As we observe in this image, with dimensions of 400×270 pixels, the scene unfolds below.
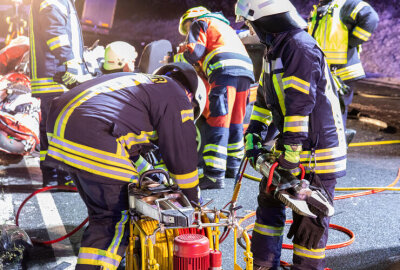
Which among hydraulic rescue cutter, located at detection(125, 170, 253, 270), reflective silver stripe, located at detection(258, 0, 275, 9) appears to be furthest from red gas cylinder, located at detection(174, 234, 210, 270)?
reflective silver stripe, located at detection(258, 0, 275, 9)

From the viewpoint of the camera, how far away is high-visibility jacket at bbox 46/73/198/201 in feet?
10.2

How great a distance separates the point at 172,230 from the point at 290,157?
921 mm

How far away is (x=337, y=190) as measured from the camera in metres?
6.00

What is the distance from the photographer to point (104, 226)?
3123 mm

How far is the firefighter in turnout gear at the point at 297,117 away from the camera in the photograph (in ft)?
10.9

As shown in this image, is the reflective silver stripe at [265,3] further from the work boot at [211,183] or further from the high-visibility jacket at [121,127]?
the work boot at [211,183]

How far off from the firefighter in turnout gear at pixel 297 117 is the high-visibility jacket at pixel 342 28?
299cm

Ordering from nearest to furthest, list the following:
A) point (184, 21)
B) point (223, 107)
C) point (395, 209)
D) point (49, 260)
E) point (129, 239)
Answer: point (129, 239)
point (49, 260)
point (395, 209)
point (223, 107)
point (184, 21)

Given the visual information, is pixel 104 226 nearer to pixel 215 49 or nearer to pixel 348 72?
pixel 215 49

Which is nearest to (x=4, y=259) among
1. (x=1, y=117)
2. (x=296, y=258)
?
(x=296, y=258)

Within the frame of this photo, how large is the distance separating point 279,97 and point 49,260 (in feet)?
7.26

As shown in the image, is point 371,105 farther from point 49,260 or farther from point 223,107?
point 49,260

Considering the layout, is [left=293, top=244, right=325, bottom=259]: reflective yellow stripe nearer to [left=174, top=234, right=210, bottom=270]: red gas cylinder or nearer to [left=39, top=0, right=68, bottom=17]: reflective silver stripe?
[left=174, top=234, right=210, bottom=270]: red gas cylinder

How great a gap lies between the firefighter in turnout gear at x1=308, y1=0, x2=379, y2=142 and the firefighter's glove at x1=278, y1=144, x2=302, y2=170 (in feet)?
10.3
